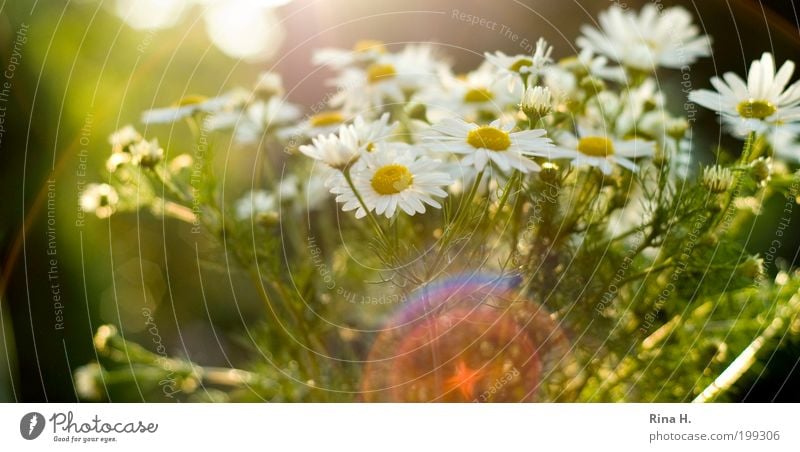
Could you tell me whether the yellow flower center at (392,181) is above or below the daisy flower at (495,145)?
below

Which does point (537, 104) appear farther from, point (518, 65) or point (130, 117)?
point (130, 117)

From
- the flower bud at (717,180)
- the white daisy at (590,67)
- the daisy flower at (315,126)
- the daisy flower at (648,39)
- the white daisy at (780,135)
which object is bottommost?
the flower bud at (717,180)

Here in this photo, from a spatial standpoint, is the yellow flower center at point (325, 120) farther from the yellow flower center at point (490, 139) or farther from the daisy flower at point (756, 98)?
the daisy flower at point (756, 98)

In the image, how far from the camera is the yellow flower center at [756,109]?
41 cm

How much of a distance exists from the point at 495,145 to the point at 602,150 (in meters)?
0.09

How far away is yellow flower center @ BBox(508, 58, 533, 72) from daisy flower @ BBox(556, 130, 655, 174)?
55 millimetres

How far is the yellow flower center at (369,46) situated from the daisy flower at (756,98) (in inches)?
9.9

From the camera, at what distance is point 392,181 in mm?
354

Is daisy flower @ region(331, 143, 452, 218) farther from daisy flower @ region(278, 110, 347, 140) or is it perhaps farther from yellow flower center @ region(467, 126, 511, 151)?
daisy flower @ region(278, 110, 347, 140)

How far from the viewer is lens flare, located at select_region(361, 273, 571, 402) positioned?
1.30 feet

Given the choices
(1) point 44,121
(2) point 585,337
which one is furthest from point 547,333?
(1) point 44,121

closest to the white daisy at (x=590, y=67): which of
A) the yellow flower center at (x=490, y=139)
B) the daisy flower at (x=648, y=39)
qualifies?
the daisy flower at (x=648, y=39)

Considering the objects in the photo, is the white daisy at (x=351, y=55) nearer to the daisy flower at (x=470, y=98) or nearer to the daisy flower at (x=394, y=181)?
the daisy flower at (x=470, y=98)
